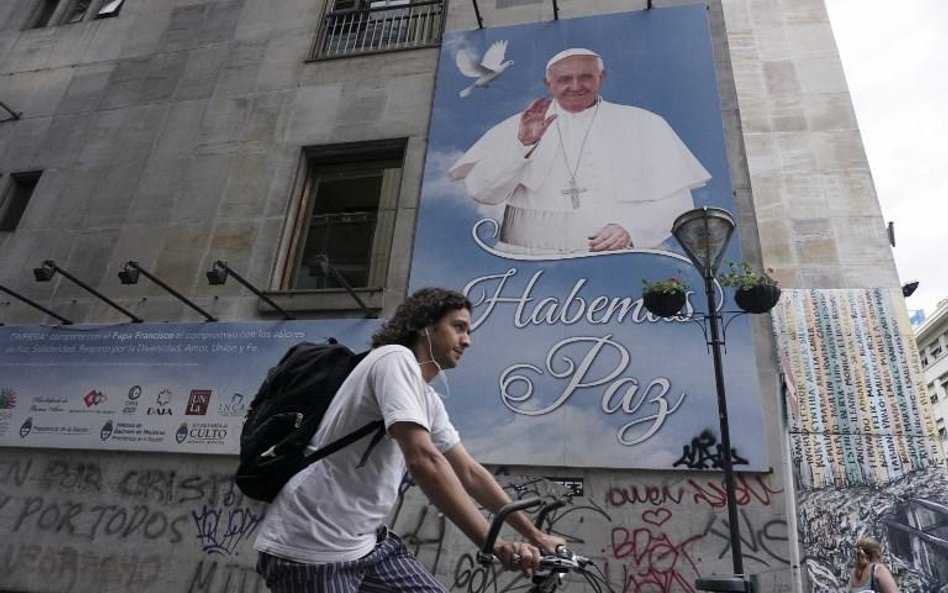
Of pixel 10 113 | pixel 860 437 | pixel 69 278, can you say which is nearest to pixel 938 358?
pixel 860 437

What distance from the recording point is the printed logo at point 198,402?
7902 millimetres

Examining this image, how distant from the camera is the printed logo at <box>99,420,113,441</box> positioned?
8.02 metres

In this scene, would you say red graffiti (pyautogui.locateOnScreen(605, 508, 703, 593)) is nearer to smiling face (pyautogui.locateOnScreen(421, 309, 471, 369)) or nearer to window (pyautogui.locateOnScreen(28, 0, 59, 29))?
smiling face (pyautogui.locateOnScreen(421, 309, 471, 369))

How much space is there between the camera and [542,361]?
24.5 feet

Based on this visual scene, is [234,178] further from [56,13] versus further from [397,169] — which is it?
[56,13]

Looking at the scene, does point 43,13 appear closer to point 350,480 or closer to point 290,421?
point 290,421

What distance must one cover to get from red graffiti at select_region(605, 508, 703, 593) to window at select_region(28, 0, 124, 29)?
14.1 meters

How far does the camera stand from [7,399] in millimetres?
8680

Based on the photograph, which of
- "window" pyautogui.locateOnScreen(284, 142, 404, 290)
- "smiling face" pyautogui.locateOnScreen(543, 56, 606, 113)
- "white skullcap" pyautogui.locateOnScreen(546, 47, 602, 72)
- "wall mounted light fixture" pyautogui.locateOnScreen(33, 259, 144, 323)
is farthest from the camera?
"white skullcap" pyautogui.locateOnScreen(546, 47, 602, 72)

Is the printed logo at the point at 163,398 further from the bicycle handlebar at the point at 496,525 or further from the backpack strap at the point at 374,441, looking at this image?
the bicycle handlebar at the point at 496,525

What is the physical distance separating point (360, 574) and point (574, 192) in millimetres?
6852

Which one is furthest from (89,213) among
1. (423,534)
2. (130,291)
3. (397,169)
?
(423,534)

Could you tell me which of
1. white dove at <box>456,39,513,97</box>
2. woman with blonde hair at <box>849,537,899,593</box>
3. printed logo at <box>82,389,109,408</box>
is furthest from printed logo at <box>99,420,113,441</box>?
woman with blonde hair at <box>849,537,899,593</box>

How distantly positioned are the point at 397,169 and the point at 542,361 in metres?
4.14
